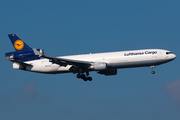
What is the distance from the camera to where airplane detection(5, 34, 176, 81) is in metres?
56.5

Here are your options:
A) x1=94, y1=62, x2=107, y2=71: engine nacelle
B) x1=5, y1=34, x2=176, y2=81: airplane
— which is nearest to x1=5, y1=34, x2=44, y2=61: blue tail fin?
x1=5, y1=34, x2=176, y2=81: airplane

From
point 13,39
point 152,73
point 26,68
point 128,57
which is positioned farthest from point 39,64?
point 152,73

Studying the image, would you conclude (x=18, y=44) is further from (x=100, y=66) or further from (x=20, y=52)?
(x=100, y=66)

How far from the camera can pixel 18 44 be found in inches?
2453

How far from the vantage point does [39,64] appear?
198ft

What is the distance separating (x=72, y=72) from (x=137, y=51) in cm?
1240

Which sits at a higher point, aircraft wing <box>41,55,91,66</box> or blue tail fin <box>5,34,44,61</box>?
blue tail fin <box>5,34,44,61</box>

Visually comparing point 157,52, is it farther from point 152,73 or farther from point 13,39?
point 13,39

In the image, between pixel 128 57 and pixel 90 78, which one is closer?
pixel 128 57

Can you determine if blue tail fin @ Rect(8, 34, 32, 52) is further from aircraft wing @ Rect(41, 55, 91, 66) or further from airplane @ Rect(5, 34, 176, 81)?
aircraft wing @ Rect(41, 55, 91, 66)

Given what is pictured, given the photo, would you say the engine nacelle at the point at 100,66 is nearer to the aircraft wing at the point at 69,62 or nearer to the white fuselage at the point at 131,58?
the white fuselage at the point at 131,58

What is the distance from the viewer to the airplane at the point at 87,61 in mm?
56531

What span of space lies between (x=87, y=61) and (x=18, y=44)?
14076 millimetres

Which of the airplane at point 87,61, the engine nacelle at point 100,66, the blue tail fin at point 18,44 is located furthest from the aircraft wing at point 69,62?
the blue tail fin at point 18,44
